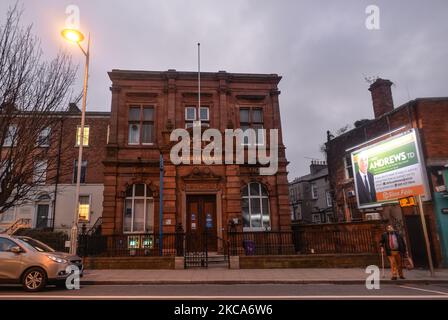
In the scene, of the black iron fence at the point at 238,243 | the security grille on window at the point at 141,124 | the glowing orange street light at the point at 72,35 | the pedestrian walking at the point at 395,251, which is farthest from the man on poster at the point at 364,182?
the glowing orange street light at the point at 72,35

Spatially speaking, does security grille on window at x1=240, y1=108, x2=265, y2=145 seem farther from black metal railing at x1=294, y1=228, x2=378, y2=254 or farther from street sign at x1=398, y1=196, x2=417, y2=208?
street sign at x1=398, y1=196, x2=417, y2=208

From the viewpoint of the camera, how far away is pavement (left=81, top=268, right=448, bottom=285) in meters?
11.0

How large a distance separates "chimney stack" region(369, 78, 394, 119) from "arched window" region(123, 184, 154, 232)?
55.5ft

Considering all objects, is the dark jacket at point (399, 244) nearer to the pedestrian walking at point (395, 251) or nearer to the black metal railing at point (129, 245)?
the pedestrian walking at point (395, 251)

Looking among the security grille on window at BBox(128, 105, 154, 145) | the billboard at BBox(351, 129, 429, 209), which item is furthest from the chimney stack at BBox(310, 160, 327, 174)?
the security grille on window at BBox(128, 105, 154, 145)

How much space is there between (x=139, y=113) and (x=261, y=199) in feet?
32.3

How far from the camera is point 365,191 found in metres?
18.9

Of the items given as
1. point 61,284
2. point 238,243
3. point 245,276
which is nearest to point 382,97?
point 238,243

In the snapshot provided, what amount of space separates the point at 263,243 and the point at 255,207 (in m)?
2.42

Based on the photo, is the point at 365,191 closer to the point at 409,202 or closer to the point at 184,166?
the point at 409,202

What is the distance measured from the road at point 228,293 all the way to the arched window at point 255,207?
26.1 feet

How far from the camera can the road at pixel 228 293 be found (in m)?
8.05
